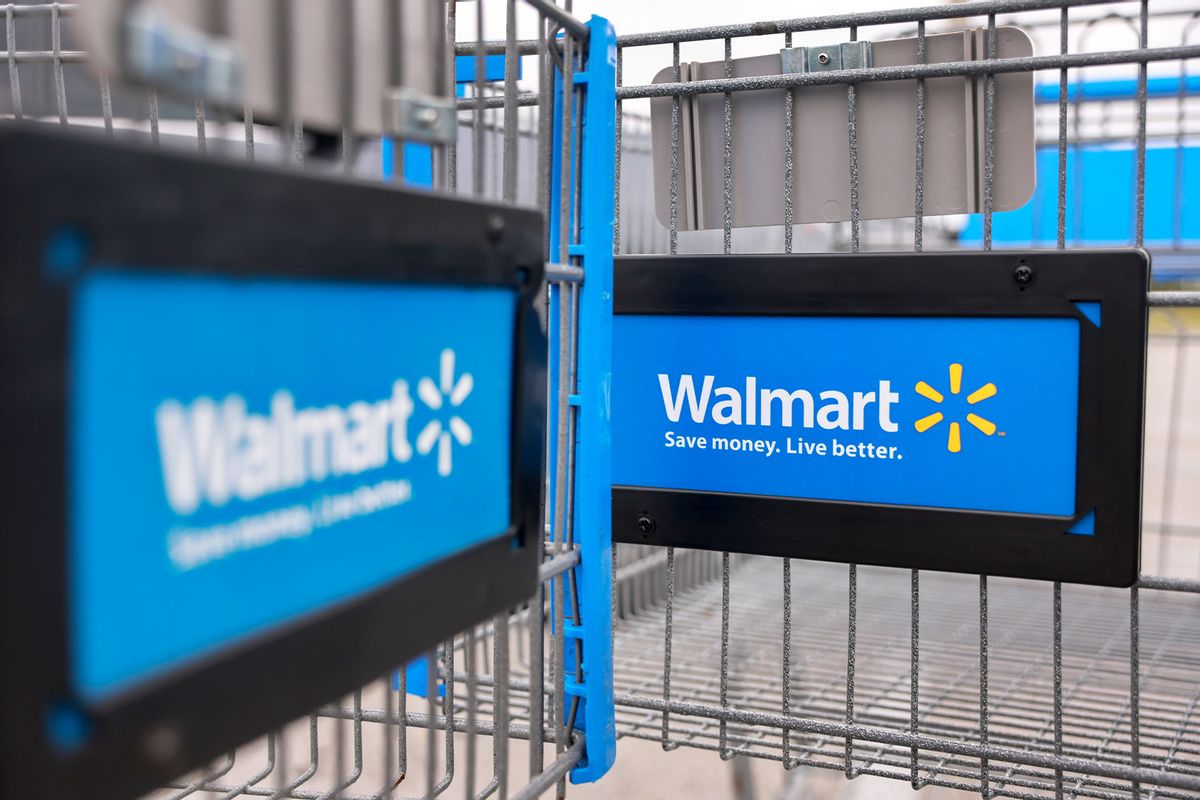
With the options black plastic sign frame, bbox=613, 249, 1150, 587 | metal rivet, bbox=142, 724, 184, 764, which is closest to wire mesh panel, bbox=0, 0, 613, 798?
metal rivet, bbox=142, 724, 184, 764

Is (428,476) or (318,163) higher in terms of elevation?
(318,163)

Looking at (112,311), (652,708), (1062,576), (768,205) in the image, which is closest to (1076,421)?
(1062,576)

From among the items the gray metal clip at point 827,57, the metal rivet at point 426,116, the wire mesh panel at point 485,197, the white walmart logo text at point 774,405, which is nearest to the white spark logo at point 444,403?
the wire mesh panel at point 485,197

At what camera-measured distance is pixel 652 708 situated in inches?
90.7

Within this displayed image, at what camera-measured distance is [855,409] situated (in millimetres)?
2127

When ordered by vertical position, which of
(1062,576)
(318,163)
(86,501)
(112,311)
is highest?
(318,163)

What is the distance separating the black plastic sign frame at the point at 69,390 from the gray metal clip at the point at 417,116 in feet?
0.30

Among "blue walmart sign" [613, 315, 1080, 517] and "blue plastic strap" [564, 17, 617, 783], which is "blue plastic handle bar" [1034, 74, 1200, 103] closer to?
"blue walmart sign" [613, 315, 1080, 517]

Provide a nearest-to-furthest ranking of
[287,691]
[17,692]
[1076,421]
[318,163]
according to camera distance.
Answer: [17,692] → [287,691] → [318,163] → [1076,421]

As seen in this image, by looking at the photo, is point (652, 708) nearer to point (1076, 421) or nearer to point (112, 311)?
point (1076, 421)

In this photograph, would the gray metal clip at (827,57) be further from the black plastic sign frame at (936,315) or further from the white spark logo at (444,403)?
→ the white spark logo at (444,403)

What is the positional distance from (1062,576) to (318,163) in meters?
1.43

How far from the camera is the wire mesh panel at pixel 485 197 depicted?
1.48 metres

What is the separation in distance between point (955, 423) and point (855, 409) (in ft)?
0.55
